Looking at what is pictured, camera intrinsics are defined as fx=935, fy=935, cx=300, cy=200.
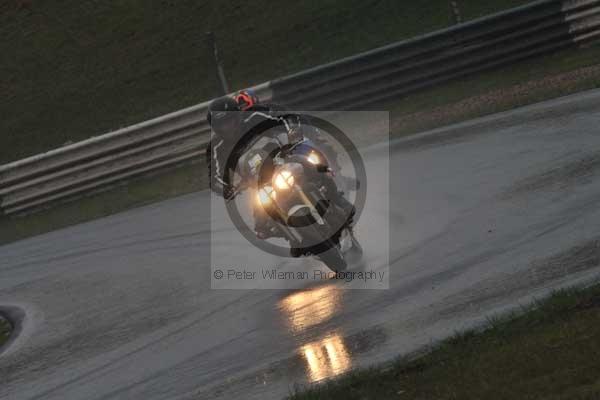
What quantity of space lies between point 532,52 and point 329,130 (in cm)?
391

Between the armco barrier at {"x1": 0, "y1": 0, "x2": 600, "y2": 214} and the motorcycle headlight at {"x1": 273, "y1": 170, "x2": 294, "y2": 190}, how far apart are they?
8214 millimetres

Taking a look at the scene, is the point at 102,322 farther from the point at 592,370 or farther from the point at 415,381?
the point at 592,370

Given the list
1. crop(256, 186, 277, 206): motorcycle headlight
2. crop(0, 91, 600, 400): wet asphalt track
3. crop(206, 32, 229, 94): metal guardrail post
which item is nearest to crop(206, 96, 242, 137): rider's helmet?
crop(256, 186, 277, 206): motorcycle headlight

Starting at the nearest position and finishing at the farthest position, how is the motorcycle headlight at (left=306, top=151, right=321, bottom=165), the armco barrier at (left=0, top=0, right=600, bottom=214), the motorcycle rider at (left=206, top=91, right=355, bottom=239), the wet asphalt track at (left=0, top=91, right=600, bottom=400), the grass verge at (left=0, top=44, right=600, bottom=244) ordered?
the wet asphalt track at (left=0, top=91, right=600, bottom=400)
the motorcycle headlight at (left=306, top=151, right=321, bottom=165)
the motorcycle rider at (left=206, top=91, right=355, bottom=239)
the grass verge at (left=0, top=44, right=600, bottom=244)
the armco barrier at (left=0, top=0, right=600, bottom=214)

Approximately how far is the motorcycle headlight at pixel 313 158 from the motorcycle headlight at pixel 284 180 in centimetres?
→ 26

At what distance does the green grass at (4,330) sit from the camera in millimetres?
10034

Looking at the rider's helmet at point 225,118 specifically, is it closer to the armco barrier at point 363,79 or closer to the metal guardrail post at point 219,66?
the armco barrier at point 363,79

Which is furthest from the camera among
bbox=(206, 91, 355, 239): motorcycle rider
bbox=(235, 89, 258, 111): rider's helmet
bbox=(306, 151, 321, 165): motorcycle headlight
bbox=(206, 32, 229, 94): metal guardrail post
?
bbox=(206, 32, 229, 94): metal guardrail post

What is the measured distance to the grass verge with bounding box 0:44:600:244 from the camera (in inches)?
571

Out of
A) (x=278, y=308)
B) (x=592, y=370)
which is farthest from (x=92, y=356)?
(x=592, y=370)

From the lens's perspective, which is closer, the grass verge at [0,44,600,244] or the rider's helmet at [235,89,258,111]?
the rider's helmet at [235,89,258,111]

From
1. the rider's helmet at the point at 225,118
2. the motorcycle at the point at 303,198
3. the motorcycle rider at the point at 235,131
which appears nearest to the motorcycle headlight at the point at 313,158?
the motorcycle at the point at 303,198

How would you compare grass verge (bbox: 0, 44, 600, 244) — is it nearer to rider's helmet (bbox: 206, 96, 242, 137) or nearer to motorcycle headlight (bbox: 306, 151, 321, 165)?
motorcycle headlight (bbox: 306, 151, 321, 165)

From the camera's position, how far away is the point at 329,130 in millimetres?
16344
